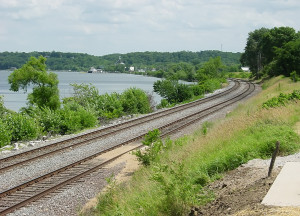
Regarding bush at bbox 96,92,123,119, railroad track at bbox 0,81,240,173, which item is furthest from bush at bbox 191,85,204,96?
railroad track at bbox 0,81,240,173

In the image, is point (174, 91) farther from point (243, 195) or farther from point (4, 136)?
point (243, 195)

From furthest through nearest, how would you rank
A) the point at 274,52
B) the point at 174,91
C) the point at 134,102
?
the point at 274,52, the point at 174,91, the point at 134,102

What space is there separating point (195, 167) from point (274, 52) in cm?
6896

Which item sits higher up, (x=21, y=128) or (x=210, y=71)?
(x=21, y=128)

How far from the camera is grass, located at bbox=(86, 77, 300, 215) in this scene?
27.9 feet

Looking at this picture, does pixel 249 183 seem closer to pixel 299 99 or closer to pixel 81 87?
pixel 299 99

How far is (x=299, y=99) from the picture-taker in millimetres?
24406

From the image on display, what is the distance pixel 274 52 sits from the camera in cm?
7644

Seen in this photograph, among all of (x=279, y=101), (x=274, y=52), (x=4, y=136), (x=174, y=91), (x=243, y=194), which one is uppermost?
(x=274, y=52)

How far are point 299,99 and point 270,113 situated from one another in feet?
25.7

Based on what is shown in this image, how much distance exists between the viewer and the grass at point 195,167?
8500 mm

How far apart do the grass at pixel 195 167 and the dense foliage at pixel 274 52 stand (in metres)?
52.4

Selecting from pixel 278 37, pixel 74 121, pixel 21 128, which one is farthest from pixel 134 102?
pixel 278 37

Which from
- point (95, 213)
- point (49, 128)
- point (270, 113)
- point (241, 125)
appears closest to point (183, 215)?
point (95, 213)
